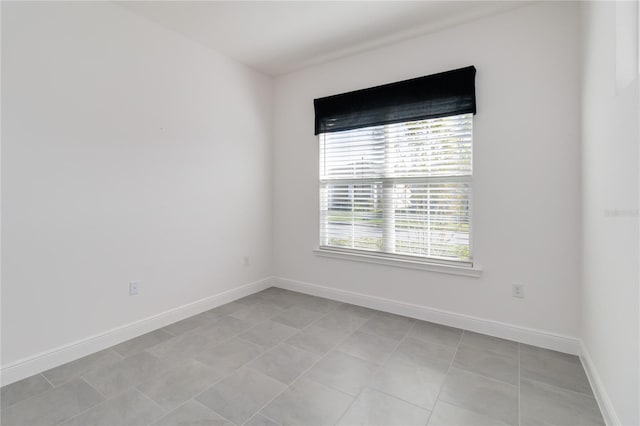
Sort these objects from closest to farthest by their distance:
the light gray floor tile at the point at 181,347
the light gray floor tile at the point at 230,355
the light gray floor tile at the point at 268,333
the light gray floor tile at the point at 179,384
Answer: the light gray floor tile at the point at 179,384 → the light gray floor tile at the point at 230,355 → the light gray floor tile at the point at 181,347 → the light gray floor tile at the point at 268,333

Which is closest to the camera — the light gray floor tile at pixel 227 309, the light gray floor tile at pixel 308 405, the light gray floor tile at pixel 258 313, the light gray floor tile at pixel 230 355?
the light gray floor tile at pixel 308 405

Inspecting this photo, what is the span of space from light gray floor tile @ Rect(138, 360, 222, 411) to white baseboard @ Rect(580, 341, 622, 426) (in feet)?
7.19

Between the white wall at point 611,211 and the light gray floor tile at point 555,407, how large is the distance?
0.33 ft

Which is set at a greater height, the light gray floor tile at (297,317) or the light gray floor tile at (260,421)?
the light gray floor tile at (297,317)

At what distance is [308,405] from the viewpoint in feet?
5.87

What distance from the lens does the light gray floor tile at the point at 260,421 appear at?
5.34 feet

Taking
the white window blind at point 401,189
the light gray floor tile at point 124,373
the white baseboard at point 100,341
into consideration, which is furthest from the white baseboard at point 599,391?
the white baseboard at point 100,341

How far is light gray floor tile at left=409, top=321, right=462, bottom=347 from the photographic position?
8.48 ft

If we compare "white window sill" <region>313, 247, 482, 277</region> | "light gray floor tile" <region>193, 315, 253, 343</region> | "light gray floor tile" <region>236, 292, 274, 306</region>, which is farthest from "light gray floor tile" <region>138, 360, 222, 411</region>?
"white window sill" <region>313, 247, 482, 277</region>

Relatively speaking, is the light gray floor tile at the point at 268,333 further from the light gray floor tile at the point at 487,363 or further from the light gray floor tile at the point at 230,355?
the light gray floor tile at the point at 487,363

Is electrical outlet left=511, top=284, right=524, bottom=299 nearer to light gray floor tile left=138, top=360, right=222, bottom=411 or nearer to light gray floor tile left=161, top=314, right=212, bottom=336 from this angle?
light gray floor tile left=138, top=360, right=222, bottom=411

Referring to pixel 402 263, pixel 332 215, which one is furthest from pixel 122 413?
pixel 332 215

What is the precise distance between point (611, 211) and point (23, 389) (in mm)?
3575

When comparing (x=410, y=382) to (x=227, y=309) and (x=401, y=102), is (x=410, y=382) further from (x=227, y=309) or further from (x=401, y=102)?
(x=401, y=102)
